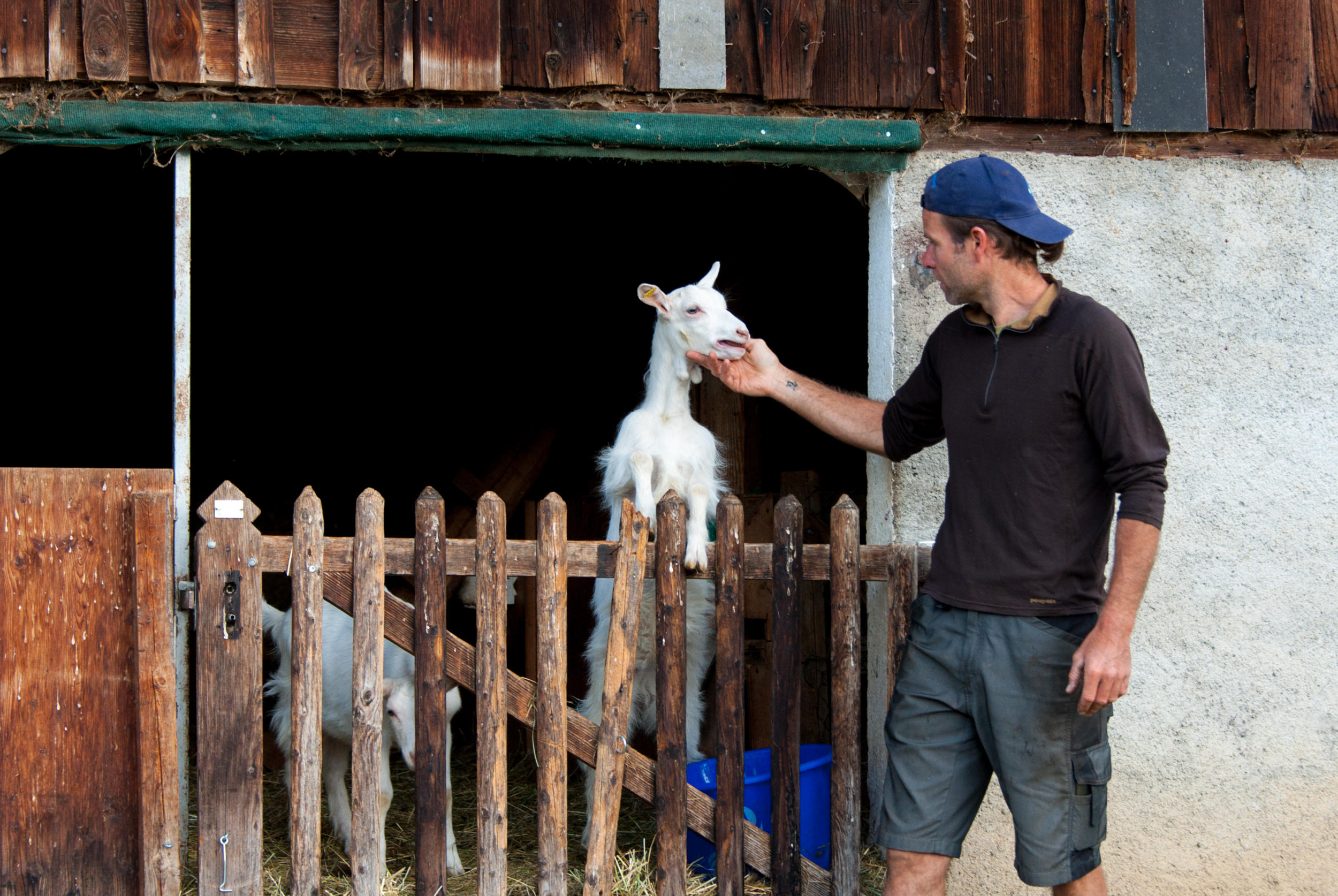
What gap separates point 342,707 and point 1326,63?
4720 mm

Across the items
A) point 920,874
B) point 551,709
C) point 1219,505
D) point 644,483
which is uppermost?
point 644,483

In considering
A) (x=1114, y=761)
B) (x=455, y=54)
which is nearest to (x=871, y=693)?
(x=1114, y=761)

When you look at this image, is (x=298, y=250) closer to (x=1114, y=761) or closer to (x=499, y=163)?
(x=499, y=163)

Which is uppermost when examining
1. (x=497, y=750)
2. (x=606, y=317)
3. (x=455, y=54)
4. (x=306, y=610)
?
(x=455, y=54)

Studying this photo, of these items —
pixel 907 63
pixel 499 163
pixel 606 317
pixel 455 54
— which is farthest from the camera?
pixel 606 317

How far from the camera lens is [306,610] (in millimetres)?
3564

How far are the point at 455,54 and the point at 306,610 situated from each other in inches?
78.6

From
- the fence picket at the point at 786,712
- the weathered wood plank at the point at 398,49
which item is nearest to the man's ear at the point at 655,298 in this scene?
the fence picket at the point at 786,712

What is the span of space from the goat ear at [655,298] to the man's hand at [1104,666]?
2.00 meters

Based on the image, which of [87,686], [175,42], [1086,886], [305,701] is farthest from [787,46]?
[87,686]

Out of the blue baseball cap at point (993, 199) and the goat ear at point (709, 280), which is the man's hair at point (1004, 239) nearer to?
the blue baseball cap at point (993, 199)

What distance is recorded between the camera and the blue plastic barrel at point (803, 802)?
4.11 metres

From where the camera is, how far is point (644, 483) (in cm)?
400

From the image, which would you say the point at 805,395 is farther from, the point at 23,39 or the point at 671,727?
the point at 23,39
